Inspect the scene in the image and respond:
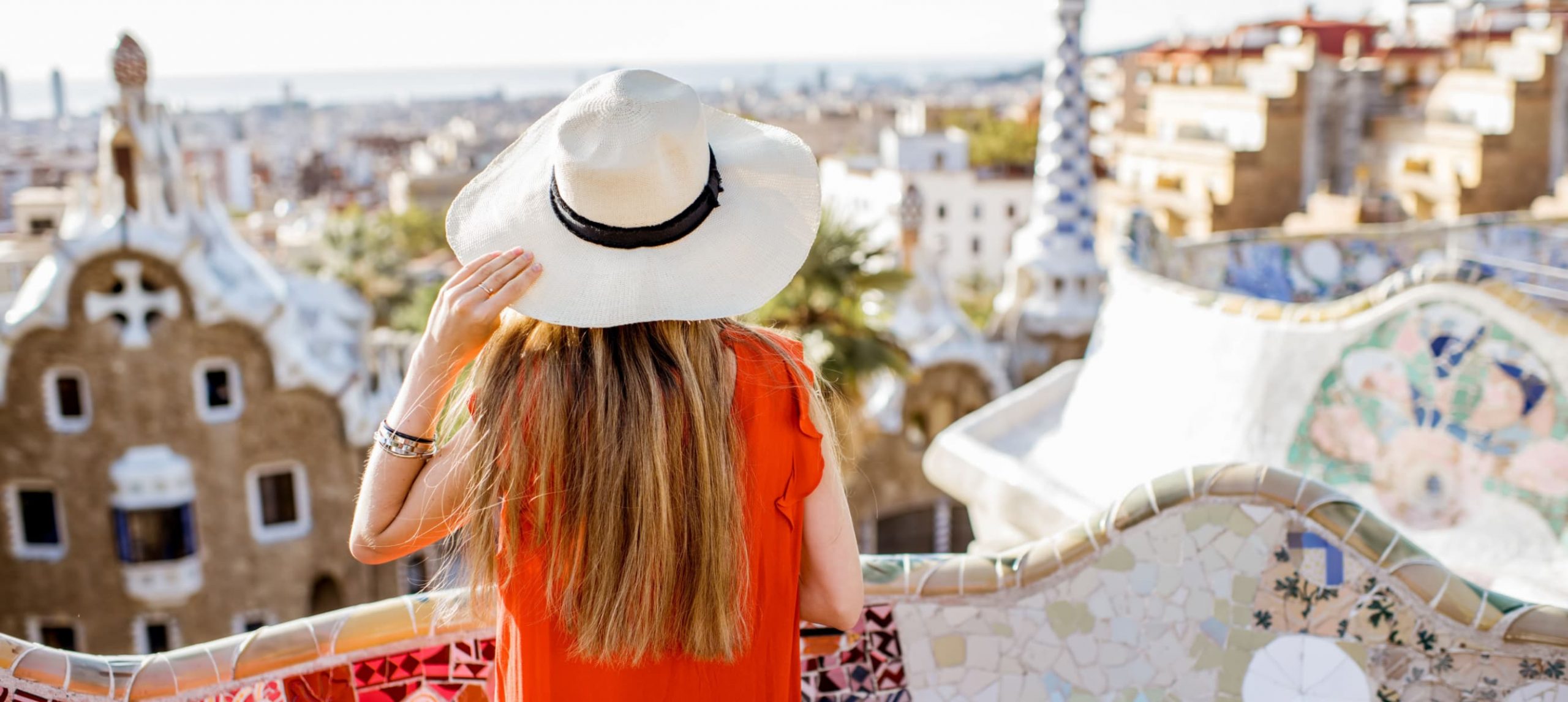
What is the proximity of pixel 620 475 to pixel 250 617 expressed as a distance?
36.7ft

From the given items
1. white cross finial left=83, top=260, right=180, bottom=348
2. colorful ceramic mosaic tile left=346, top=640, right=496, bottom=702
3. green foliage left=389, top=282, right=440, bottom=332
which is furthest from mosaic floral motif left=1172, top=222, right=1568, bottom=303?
green foliage left=389, top=282, right=440, bottom=332

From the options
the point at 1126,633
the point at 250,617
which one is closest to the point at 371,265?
the point at 250,617

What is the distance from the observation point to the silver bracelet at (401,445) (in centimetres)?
213

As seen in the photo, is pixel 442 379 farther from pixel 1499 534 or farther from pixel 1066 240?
pixel 1066 240

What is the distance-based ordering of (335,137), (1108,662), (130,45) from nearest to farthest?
(1108,662), (130,45), (335,137)

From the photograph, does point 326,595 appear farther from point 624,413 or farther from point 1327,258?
point 624,413

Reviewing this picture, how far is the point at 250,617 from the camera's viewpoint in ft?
39.7

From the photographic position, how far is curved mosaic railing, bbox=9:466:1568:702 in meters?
3.09

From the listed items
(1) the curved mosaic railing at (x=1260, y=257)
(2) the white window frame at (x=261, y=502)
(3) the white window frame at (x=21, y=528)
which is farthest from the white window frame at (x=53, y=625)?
(1) the curved mosaic railing at (x=1260, y=257)

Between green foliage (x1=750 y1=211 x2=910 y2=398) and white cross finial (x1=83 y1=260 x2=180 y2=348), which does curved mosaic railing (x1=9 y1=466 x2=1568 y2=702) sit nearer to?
green foliage (x1=750 y1=211 x2=910 y2=398)

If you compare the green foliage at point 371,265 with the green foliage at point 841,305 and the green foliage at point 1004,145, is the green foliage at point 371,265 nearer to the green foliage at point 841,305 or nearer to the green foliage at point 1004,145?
the green foliage at point 841,305

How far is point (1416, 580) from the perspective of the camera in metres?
3.14

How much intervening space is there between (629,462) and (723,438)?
14cm

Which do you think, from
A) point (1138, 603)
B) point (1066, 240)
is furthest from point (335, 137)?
point (1138, 603)
